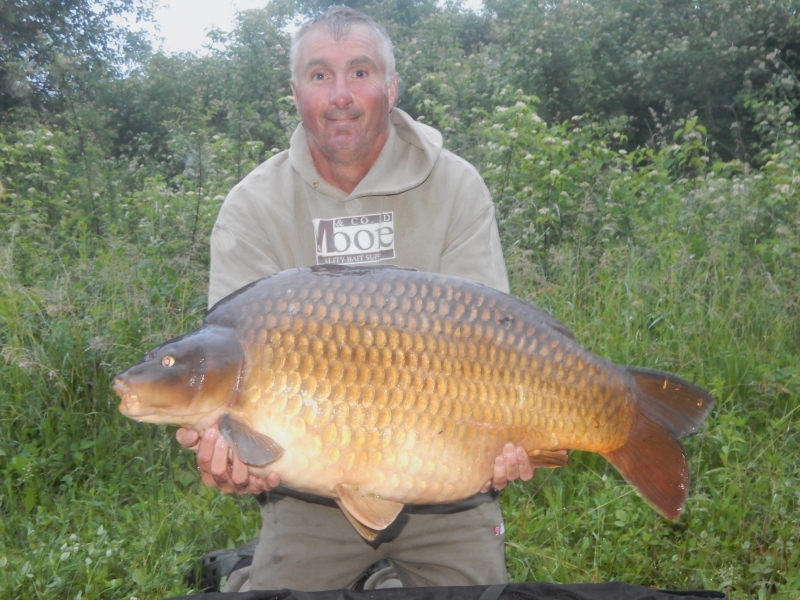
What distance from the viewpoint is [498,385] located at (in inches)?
60.0

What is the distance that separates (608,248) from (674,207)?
50 cm

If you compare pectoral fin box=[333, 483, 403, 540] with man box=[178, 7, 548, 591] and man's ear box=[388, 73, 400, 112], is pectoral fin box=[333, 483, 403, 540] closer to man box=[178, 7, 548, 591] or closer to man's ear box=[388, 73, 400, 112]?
man box=[178, 7, 548, 591]

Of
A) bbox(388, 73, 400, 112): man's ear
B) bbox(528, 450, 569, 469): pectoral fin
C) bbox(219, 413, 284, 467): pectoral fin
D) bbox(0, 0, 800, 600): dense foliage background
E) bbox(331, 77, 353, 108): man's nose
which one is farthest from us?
bbox(0, 0, 800, 600): dense foliage background

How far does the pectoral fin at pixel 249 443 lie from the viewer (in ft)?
4.64

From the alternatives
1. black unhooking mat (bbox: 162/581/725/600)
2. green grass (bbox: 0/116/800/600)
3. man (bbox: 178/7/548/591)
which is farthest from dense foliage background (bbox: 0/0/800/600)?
black unhooking mat (bbox: 162/581/725/600)

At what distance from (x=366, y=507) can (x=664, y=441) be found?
0.55 m

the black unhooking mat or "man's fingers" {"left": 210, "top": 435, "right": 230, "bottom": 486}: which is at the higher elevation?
"man's fingers" {"left": 210, "top": 435, "right": 230, "bottom": 486}

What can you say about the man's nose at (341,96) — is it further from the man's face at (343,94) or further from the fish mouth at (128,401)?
the fish mouth at (128,401)

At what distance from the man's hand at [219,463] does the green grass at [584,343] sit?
2.25 feet

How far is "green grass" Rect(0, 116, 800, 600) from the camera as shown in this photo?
2271 millimetres

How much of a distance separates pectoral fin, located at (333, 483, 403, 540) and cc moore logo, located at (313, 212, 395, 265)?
0.67 metres

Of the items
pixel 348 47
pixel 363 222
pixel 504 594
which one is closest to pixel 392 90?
pixel 348 47

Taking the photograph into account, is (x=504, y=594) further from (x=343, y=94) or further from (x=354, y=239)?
(x=343, y=94)

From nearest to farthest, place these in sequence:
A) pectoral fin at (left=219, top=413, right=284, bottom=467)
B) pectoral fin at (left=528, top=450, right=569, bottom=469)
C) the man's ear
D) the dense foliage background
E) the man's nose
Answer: pectoral fin at (left=219, top=413, right=284, bottom=467), pectoral fin at (left=528, top=450, right=569, bottom=469), the man's nose, the man's ear, the dense foliage background
